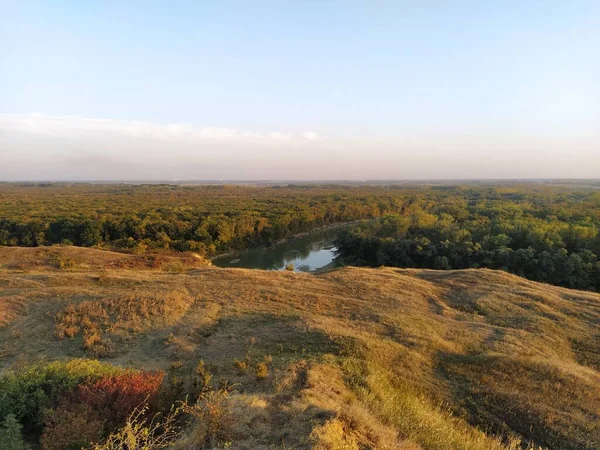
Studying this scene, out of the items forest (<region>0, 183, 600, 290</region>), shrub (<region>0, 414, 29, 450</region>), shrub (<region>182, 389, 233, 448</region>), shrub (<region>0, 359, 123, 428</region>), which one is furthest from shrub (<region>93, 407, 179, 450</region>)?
forest (<region>0, 183, 600, 290</region>)

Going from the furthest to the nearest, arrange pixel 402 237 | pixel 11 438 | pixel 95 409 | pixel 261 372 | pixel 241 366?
1. pixel 402 237
2. pixel 241 366
3. pixel 261 372
4. pixel 95 409
5. pixel 11 438

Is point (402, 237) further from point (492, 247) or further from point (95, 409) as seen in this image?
point (95, 409)

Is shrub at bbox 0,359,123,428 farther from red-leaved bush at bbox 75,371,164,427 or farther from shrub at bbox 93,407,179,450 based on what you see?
shrub at bbox 93,407,179,450

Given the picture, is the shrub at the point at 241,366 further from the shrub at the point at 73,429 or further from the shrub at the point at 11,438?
the shrub at the point at 11,438

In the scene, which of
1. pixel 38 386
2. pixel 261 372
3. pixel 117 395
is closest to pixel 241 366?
pixel 261 372

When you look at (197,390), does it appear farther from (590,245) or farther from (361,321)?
(590,245)

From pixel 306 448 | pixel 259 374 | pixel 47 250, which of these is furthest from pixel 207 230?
pixel 306 448
